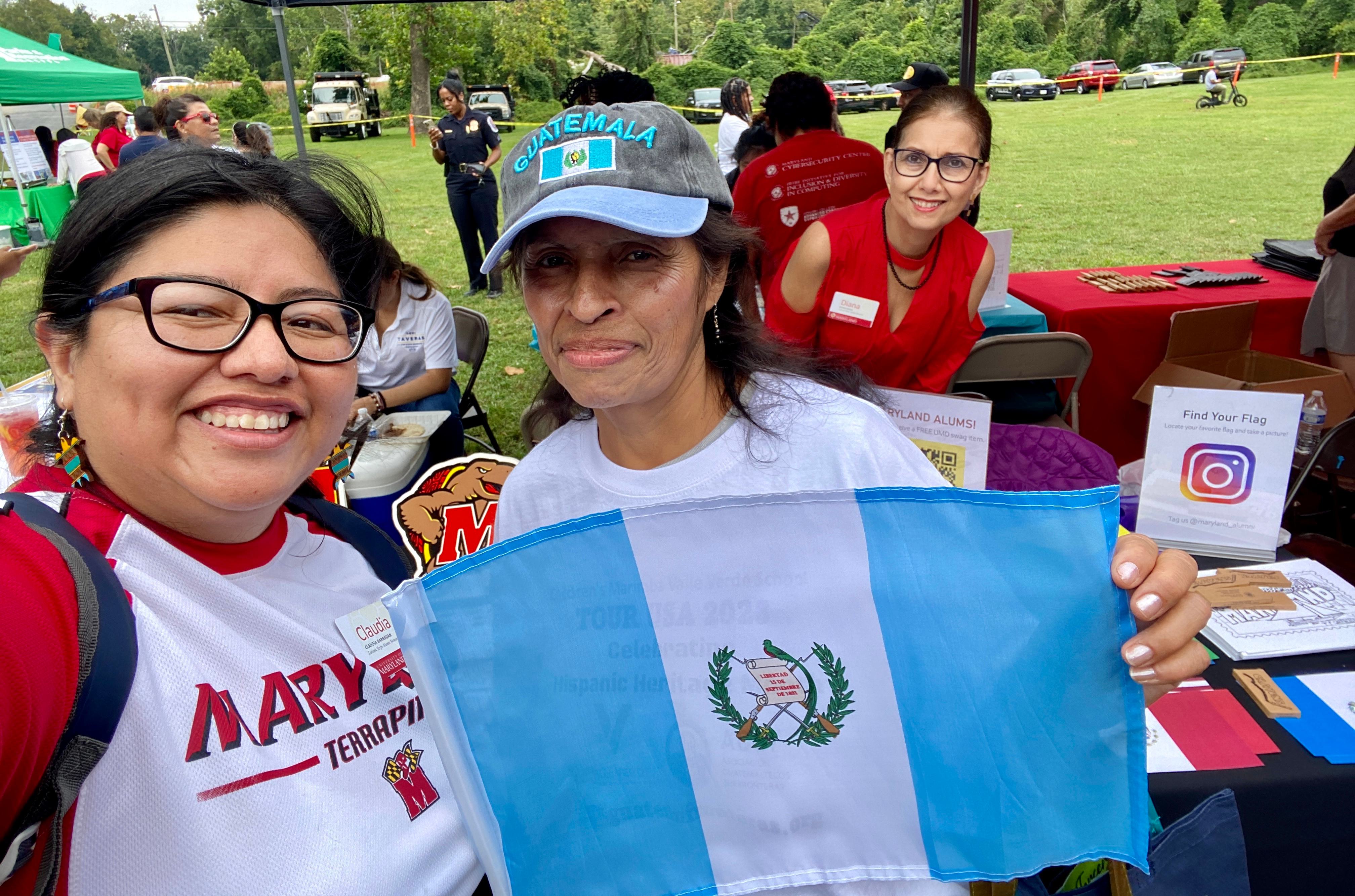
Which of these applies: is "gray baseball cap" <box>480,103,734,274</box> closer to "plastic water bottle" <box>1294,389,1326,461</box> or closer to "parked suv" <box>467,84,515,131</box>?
"plastic water bottle" <box>1294,389,1326,461</box>

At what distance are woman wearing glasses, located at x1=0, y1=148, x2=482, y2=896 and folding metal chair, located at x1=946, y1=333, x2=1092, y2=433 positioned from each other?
3170mm

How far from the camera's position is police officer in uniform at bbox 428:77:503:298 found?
9.62 meters

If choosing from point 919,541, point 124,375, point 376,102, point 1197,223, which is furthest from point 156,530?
point 376,102

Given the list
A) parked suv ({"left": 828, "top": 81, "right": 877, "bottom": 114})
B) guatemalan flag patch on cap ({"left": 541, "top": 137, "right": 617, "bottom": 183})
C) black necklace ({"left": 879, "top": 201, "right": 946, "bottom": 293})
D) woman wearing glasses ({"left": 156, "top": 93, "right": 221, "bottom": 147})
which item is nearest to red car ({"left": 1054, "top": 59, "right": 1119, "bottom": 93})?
parked suv ({"left": 828, "top": 81, "right": 877, "bottom": 114})

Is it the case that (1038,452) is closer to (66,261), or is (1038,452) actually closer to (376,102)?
(66,261)

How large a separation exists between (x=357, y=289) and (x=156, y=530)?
466 millimetres

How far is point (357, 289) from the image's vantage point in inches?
51.6

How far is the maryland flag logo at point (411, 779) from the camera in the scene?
3.61ft

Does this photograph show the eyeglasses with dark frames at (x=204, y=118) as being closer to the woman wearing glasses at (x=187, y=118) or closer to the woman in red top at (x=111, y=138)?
the woman wearing glasses at (x=187, y=118)

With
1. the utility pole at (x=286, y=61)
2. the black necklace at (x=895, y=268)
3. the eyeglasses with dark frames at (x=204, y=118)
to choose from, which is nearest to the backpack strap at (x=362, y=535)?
the black necklace at (x=895, y=268)

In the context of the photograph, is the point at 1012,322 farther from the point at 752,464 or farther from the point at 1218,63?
the point at 1218,63

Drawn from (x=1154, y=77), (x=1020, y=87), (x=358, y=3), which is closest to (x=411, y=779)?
(x=358, y=3)

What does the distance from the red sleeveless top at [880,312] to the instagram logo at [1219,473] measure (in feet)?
3.63

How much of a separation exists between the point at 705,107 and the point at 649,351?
107ft
